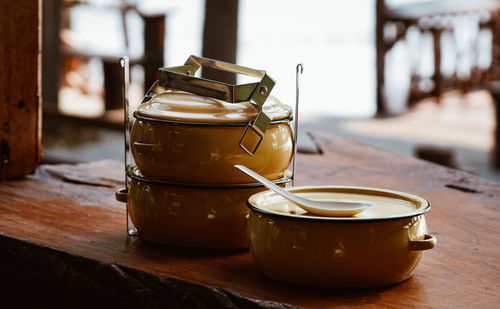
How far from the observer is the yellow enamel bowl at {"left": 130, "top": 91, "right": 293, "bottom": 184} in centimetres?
85

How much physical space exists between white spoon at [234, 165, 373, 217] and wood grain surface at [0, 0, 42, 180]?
32.2 inches

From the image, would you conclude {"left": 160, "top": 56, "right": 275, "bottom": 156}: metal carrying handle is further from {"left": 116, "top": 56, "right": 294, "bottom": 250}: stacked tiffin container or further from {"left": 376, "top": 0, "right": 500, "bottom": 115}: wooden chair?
Result: {"left": 376, "top": 0, "right": 500, "bottom": 115}: wooden chair

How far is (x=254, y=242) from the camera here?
2.55 feet

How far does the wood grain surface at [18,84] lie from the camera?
4.66ft

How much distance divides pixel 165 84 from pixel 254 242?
255 millimetres

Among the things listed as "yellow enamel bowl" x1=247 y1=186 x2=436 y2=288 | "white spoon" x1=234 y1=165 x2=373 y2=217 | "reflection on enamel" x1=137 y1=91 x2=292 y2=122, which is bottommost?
"yellow enamel bowl" x1=247 y1=186 x2=436 y2=288

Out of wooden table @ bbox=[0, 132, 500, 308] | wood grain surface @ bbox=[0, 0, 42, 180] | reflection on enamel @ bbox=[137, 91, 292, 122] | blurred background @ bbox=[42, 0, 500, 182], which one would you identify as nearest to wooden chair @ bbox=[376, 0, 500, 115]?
blurred background @ bbox=[42, 0, 500, 182]

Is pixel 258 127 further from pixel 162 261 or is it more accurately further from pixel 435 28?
Answer: pixel 435 28

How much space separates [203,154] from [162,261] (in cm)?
15

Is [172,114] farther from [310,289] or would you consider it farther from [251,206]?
[310,289]

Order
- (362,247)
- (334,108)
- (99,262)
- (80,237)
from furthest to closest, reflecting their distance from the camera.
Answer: (334,108) → (80,237) → (99,262) → (362,247)

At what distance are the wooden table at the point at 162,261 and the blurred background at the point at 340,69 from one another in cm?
198

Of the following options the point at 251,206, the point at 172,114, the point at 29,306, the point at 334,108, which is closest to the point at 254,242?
the point at 251,206

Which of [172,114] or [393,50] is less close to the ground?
[393,50]
